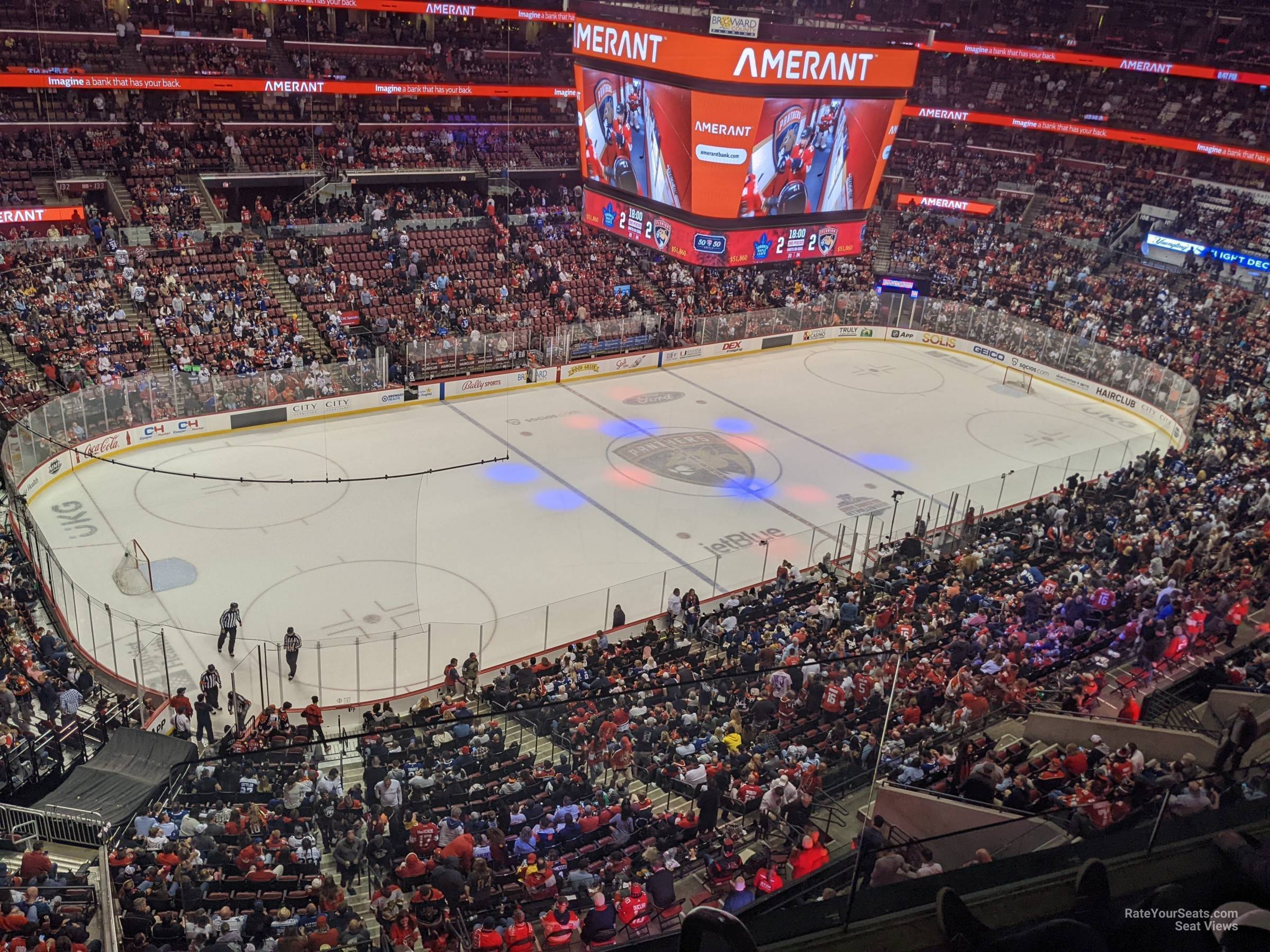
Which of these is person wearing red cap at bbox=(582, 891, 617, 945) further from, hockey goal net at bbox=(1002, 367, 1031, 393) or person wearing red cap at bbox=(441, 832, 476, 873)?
hockey goal net at bbox=(1002, 367, 1031, 393)

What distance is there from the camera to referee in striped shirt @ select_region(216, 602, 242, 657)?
1817 centimetres

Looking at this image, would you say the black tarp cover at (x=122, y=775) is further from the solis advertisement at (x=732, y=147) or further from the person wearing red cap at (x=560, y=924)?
the solis advertisement at (x=732, y=147)

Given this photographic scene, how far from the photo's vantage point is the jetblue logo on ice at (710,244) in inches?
990

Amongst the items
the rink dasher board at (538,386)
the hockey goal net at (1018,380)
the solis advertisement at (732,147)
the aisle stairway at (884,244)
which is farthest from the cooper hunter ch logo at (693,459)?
the aisle stairway at (884,244)

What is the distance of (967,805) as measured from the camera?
10219 mm

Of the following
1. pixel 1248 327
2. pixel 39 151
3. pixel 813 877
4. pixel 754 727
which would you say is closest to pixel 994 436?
pixel 1248 327

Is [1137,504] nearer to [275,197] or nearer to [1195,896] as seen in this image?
[1195,896]

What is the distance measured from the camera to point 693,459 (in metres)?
29.6

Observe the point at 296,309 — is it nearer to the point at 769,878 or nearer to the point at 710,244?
the point at 710,244

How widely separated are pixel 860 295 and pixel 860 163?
15.4 m

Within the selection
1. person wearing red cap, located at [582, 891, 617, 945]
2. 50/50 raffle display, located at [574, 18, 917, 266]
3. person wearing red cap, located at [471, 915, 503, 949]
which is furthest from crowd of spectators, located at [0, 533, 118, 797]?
50/50 raffle display, located at [574, 18, 917, 266]

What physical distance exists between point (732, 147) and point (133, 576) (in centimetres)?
1556

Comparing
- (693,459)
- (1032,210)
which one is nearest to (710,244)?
(693,459)

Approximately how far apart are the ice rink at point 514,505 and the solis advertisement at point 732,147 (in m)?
7.20
